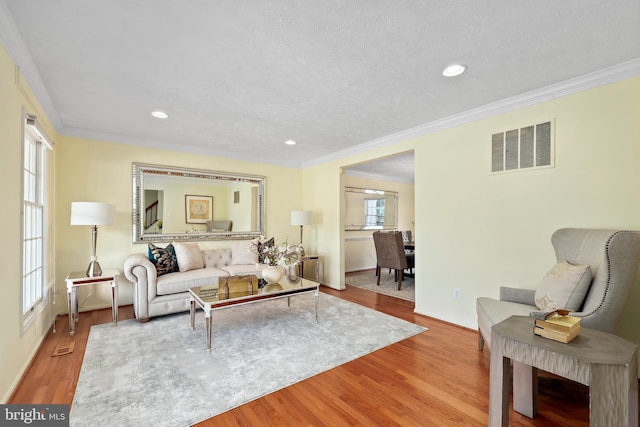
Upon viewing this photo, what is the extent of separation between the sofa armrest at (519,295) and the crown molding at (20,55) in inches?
159

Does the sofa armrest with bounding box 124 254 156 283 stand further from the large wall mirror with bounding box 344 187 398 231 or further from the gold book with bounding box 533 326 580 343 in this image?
Result: the large wall mirror with bounding box 344 187 398 231

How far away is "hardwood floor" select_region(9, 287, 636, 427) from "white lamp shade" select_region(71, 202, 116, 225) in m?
1.27

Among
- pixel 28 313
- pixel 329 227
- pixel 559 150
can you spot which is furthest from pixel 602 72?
pixel 28 313

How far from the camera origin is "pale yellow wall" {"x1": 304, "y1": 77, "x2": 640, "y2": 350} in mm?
2197

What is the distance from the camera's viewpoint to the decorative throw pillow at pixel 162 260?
3654 mm

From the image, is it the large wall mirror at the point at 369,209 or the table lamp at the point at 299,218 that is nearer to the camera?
the table lamp at the point at 299,218

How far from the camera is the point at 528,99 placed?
2631 millimetres

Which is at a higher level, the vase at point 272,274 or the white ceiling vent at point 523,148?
the white ceiling vent at point 523,148

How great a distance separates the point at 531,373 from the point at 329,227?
3.68 m

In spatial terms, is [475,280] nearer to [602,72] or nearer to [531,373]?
[531,373]

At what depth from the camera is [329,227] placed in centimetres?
513

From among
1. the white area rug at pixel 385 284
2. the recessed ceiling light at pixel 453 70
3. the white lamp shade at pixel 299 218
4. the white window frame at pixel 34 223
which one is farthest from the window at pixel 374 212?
the white window frame at pixel 34 223

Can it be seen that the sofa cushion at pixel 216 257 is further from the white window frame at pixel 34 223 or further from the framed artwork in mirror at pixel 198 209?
the white window frame at pixel 34 223

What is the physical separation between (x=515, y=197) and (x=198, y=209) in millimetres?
4315
